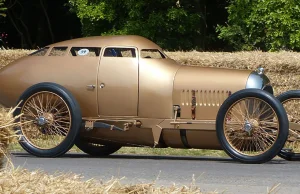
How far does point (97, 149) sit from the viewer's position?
1316 cm

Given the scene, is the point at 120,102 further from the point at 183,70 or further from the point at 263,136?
the point at 263,136

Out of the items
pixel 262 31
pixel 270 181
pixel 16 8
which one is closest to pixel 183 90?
pixel 270 181

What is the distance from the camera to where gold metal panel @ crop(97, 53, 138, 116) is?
39.3 feet

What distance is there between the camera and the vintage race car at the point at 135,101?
11.6 meters

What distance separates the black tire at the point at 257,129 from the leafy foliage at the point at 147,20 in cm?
1190

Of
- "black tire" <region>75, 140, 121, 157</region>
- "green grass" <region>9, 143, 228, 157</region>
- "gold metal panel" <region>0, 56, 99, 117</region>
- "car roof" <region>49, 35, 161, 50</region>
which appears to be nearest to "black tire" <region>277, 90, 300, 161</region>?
"green grass" <region>9, 143, 228, 157</region>

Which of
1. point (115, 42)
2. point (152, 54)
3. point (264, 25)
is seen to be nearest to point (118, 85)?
point (115, 42)

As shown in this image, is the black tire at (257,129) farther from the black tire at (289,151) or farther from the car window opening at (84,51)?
the car window opening at (84,51)

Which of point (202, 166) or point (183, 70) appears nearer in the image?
point (202, 166)

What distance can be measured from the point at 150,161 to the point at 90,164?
37.3 inches

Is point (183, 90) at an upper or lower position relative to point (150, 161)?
upper

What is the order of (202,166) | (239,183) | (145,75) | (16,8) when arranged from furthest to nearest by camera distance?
(16,8), (145,75), (202,166), (239,183)

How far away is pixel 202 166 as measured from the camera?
442 inches

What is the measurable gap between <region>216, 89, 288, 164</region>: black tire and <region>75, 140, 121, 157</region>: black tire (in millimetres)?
2089
